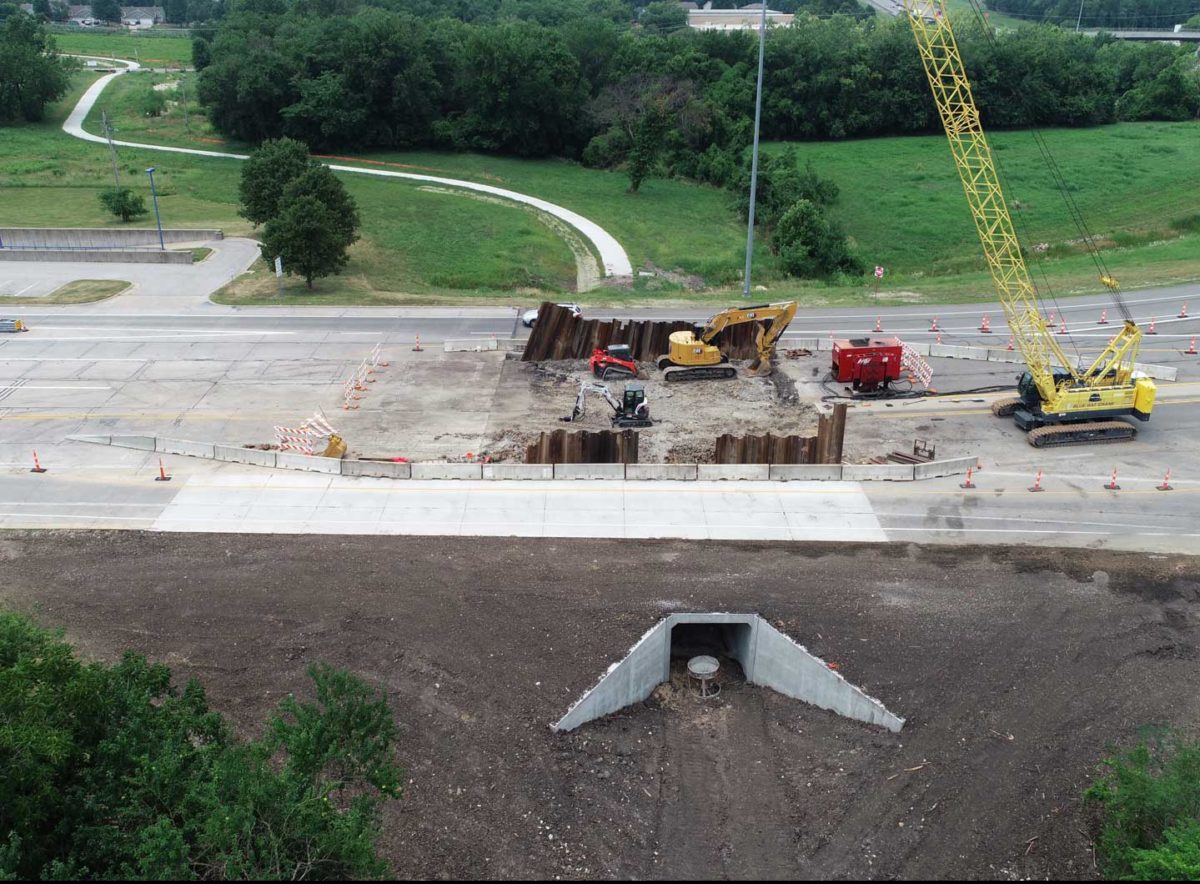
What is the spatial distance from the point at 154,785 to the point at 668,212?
68.6 metres

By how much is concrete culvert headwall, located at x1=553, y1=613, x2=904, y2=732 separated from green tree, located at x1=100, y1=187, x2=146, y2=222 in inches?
2224

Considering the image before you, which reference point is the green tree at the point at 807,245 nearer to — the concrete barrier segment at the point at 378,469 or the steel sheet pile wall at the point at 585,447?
the steel sheet pile wall at the point at 585,447

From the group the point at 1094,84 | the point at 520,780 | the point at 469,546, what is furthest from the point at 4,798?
the point at 1094,84

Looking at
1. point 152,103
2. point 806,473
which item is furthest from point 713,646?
point 152,103

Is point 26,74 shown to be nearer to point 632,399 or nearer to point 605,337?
point 605,337

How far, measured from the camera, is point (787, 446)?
31.7 metres

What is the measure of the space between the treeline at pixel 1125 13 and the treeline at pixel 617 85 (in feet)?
211

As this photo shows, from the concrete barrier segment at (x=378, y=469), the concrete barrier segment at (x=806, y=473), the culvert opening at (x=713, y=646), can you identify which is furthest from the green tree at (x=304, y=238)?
the culvert opening at (x=713, y=646)

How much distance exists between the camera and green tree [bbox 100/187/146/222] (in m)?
64.6

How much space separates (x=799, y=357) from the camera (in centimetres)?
4266

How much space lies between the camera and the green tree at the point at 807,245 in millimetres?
62969

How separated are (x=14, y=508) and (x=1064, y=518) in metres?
32.3

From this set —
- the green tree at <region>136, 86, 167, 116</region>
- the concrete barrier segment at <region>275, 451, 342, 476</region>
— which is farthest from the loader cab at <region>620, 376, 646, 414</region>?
the green tree at <region>136, 86, 167, 116</region>

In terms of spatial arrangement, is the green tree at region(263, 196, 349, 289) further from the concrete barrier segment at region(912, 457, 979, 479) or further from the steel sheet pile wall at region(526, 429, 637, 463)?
the concrete barrier segment at region(912, 457, 979, 479)
